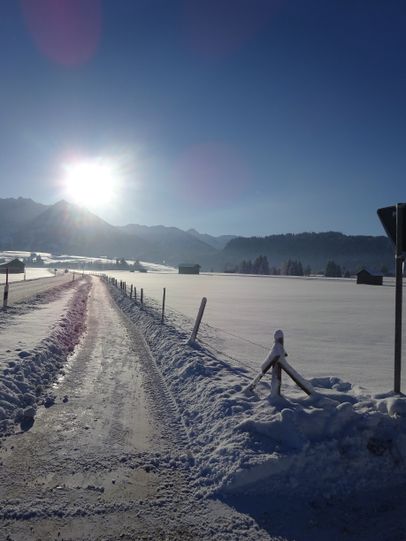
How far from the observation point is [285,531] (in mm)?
3586

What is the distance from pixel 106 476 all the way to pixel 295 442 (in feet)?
7.77

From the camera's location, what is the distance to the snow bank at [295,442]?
438 cm

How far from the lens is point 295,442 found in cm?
482

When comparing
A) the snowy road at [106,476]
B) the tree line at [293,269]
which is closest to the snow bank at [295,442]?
the snowy road at [106,476]

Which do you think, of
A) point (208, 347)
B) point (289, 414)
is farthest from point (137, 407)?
point (208, 347)

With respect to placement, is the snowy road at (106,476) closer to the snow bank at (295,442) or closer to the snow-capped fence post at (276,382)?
the snow bank at (295,442)

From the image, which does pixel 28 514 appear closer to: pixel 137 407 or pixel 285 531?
pixel 285 531

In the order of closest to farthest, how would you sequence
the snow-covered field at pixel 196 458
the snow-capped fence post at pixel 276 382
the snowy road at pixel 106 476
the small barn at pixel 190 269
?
the snowy road at pixel 106 476
the snow-covered field at pixel 196 458
the snow-capped fence post at pixel 276 382
the small barn at pixel 190 269

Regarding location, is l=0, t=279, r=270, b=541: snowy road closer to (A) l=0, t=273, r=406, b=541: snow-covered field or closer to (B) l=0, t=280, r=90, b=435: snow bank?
(A) l=0, t=273, r=406, b=541: snow-covered field

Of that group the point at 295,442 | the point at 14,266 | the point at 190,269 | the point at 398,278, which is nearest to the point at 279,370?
the point at 295,442

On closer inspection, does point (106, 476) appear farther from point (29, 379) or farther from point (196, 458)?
point (29, 379)

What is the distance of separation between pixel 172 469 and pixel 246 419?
1331mm

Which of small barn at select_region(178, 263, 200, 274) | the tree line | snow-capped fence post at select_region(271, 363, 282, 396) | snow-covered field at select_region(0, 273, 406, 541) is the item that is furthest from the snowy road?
small barn at select_region(178, 263, 200, 274)

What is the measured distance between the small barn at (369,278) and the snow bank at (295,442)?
270 feet
